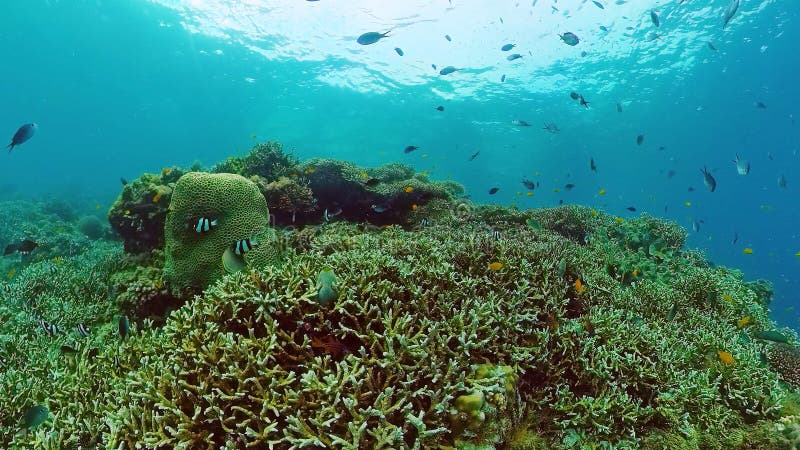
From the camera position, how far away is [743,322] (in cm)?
569

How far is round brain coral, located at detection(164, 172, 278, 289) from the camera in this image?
593 centimetres

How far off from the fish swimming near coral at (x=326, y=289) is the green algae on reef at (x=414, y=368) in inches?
1.2

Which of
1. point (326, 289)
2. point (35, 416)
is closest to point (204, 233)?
point (35, 416)

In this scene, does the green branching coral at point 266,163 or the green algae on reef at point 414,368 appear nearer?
the green algae on reef at point 414,368

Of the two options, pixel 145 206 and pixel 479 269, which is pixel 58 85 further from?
pixel 479 269

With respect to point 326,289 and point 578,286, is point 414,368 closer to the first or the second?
point 326,289

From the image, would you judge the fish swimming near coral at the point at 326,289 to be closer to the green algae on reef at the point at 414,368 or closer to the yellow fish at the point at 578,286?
the green algae on reef at the point at 414,368

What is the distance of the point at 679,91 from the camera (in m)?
39.3

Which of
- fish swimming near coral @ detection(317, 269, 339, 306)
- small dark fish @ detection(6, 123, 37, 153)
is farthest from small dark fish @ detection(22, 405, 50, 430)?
small dark fish @ detection(6, 123, 37, 153)

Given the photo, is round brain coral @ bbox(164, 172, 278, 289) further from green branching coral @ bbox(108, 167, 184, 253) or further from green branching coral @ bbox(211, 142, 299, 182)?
green branching coral @ bbox(211, 142, 299, 182)

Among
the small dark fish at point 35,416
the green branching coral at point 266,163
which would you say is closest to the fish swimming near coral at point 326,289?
the small dark fish at point 35,416

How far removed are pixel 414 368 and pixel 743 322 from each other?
19.2 ft

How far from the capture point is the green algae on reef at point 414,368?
2.79m

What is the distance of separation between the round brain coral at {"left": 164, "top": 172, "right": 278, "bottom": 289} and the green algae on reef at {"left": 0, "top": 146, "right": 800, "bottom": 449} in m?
1.40
